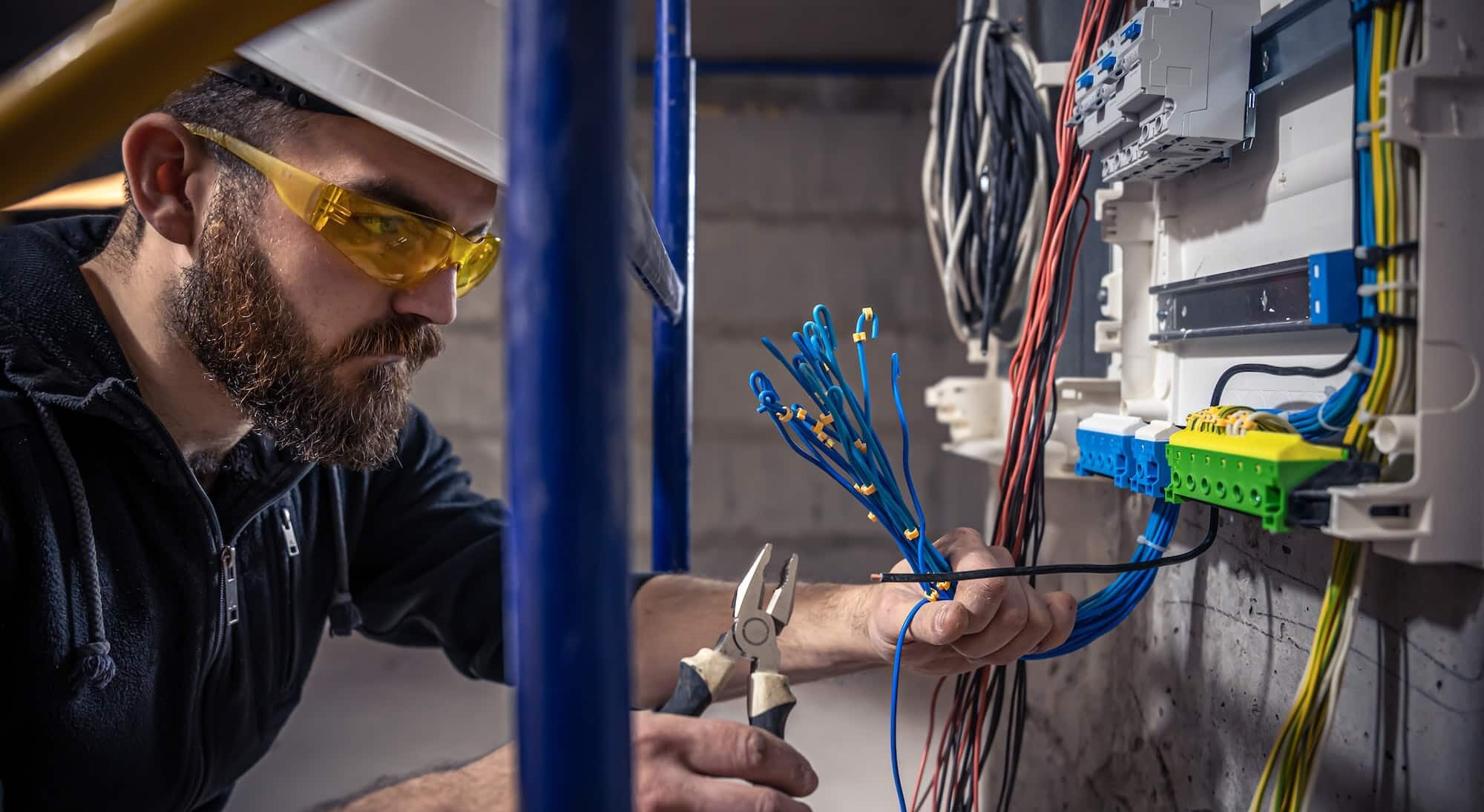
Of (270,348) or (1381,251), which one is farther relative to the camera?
(270,348)

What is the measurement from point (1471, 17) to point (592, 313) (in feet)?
1.89

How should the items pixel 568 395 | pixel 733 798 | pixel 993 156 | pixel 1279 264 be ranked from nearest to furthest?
pixel 568 395, pixel 733 798, pixel 1279 264, pixel 993 156

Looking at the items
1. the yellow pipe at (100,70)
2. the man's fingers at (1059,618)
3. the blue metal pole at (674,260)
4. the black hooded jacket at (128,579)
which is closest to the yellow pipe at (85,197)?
the black hooded jacket at (128,579)

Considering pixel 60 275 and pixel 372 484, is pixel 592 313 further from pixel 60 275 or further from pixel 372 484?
pixel 372 484

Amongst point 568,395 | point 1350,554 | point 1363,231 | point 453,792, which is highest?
point 1363,231

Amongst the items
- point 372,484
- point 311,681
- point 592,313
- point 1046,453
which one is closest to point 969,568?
point 1046,453

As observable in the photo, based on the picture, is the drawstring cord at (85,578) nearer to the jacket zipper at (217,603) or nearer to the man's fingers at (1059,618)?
the jacket zipper at (217,603)

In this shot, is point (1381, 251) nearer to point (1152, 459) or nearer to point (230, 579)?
point (1152, 459)

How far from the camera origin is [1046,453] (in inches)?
39.4

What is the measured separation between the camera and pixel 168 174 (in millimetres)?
894

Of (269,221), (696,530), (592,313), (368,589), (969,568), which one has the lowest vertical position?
(696,530)

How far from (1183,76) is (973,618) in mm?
443

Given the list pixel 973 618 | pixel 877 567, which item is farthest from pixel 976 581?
pixel 877 567

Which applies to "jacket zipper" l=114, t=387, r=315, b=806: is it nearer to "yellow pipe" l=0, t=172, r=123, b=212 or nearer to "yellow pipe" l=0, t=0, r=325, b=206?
"yellow pipe" l=0, t=0, r=325, b=206
